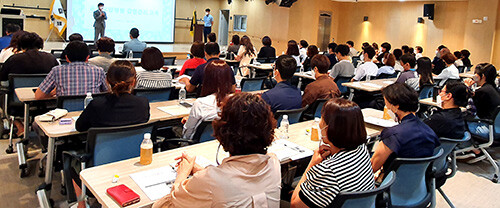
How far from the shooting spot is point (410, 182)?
265 cm

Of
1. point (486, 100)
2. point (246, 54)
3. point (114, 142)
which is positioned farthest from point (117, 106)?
point (246, 54)

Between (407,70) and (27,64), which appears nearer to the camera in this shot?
(27,64)

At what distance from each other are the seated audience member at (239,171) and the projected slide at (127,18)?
46.4ft

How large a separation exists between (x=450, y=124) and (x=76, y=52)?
3.69m

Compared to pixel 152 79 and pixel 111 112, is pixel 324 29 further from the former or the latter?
pixel 111 112

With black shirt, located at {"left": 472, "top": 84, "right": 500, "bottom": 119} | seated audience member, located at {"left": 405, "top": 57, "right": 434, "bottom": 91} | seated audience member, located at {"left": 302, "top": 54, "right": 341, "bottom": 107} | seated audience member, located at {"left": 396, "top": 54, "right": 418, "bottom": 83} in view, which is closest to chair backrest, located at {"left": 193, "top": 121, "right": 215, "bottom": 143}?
seated audience member, located at {"left": 302, "top": 54, "right": 341, "bottom": 107}

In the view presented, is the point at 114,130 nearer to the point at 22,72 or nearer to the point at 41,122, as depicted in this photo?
the point at 41,122

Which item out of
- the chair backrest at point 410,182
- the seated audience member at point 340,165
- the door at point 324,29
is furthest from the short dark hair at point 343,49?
the door at point 324,29

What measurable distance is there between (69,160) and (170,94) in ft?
5.28

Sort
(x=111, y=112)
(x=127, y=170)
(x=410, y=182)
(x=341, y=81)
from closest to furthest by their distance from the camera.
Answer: (x=127, y=170), (x=410, y=182), (x=111, y=112), (x=341, y=81)

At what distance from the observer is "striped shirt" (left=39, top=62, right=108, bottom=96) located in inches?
156

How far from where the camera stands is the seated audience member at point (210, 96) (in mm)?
3240

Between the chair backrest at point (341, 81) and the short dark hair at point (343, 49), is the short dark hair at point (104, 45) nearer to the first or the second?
the chair backrest at point (341, 81)

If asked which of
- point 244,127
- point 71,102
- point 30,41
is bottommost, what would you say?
point 71,102
